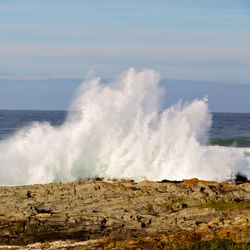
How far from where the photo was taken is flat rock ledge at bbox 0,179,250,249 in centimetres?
862

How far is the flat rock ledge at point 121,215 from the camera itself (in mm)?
8617

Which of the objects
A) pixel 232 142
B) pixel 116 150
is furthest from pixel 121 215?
pixel 232 142

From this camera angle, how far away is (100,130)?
2000cm

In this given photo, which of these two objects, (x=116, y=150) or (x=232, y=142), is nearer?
(x=116, y=150)

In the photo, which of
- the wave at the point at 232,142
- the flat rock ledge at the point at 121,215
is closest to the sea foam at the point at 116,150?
the flat rock ledge at the point at 121,215

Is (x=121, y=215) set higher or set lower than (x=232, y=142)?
lower

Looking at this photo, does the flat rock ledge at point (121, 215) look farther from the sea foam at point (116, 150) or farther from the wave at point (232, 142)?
the wave at point (232, 142)

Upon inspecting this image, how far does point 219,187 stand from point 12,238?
6.32 metres

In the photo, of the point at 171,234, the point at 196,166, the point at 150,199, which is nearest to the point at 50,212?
the point at 150,199

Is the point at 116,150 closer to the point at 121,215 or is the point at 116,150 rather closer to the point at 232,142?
the point at 121,215

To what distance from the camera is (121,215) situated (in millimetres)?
10266

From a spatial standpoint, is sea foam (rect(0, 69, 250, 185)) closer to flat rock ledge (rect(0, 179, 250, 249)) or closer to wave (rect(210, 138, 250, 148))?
flat rock ledge (rect(0, 179, 250, 249))

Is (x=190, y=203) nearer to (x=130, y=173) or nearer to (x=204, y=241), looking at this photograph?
(x=204, y=241)

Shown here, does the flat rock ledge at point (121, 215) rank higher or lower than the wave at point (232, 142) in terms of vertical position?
lower
